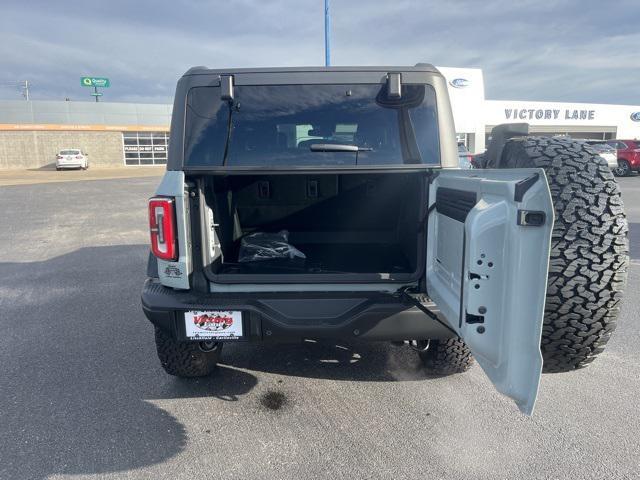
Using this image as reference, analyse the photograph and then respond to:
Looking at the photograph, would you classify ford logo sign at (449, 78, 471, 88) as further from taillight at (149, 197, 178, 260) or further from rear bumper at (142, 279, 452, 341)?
taillight at (149, 197, 178, 260)

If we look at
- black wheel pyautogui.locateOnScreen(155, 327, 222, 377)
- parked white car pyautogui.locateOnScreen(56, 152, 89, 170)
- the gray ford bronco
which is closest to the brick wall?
parked white car pyautogui.locateOnScreen(56, 152, 89, 170)

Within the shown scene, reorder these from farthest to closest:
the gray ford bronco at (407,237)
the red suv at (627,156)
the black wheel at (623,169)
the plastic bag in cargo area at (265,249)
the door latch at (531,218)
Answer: the black wheel at (623,169)
the red suv at (627,156)
the plastic bag in cargo area at (265,249)
the gray ford bronco at (407,237)
the door latch at (531,218)

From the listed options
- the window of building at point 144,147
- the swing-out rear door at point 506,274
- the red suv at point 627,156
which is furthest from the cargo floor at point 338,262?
the window of building at point 144,147

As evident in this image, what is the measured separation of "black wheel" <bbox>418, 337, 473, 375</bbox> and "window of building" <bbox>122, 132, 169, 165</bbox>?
38.7 m

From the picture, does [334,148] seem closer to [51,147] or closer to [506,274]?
[506,274]

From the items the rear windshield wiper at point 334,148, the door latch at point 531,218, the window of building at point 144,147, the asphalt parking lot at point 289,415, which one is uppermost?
the window of building at point 144,147

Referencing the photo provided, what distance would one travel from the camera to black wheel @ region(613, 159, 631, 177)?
68.3ft

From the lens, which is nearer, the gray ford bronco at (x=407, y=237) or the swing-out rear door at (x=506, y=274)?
the swing-out rear door at (x=506, y=274)

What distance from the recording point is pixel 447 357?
3111 mm

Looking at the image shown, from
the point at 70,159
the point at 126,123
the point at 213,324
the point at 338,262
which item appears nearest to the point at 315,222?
the point at 338,262

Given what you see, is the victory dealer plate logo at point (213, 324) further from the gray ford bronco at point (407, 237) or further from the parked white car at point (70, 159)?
the parked white car at point (70, 159)

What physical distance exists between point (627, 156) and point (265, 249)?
23.0 metres

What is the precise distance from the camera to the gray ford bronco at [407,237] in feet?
5.63

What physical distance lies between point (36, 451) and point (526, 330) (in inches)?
101
